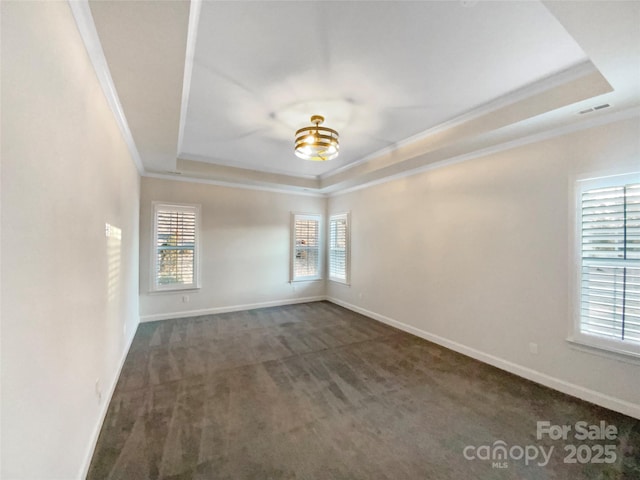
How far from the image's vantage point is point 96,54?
1.80m

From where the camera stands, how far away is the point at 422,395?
2.68 meters

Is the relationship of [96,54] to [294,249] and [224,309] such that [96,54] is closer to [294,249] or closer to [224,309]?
[224,309]

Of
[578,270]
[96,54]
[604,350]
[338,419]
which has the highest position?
[96,54]

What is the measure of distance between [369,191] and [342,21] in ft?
12.3

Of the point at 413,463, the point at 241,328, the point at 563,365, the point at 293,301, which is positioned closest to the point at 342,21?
the point at 413,463

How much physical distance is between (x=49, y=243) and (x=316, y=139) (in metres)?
2.36

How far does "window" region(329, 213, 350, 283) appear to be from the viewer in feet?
19.8

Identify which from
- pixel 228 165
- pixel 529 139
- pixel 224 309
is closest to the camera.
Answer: pixel 529 139

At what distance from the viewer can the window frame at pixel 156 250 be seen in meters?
4.82

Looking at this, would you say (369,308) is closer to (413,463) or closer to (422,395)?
(422,395)

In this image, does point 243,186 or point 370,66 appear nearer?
point 370,66

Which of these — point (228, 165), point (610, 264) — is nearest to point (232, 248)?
point (228, 165)

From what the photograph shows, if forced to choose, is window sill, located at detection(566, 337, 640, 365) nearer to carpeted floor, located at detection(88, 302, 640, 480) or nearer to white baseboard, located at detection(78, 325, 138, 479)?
carpeted floor, located at detection(88, 302, 640, 480)

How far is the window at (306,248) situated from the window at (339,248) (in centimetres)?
32
